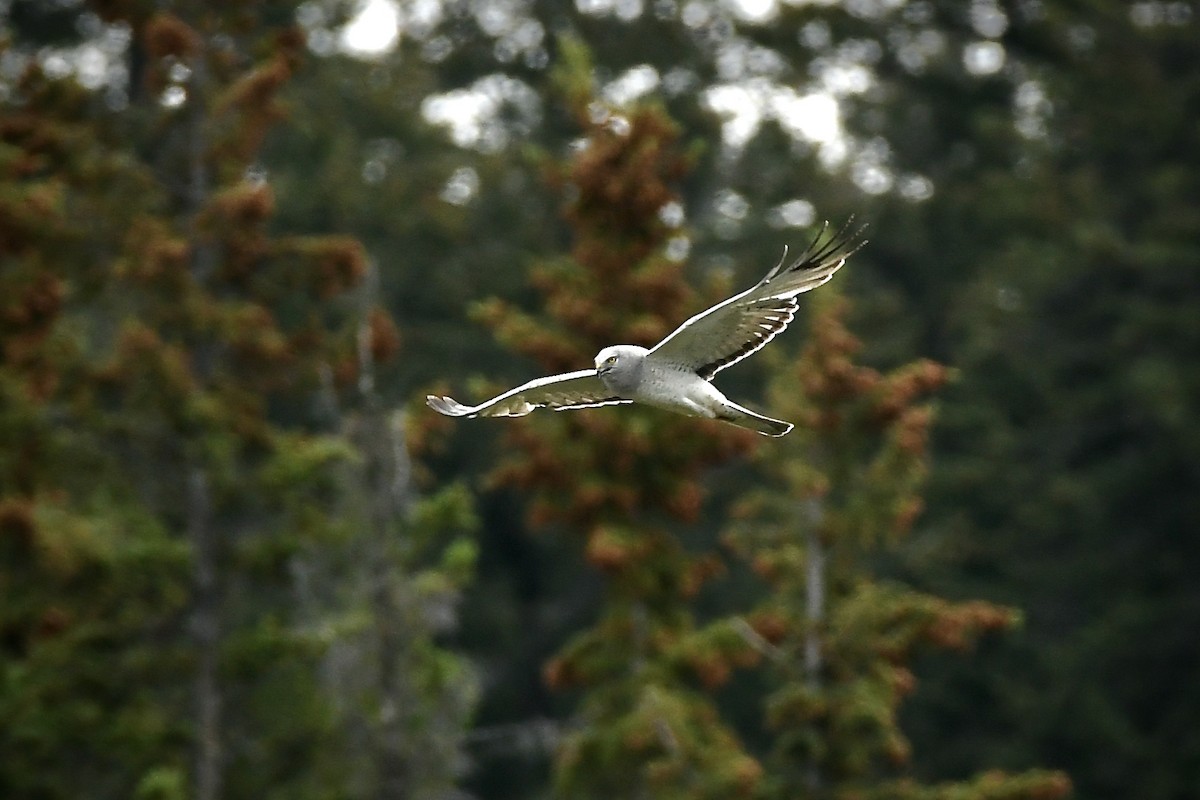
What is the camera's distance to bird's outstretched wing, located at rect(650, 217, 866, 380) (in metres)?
9.62

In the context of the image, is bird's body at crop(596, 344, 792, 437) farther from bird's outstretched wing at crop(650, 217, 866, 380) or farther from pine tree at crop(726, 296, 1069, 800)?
pine tree at crop(726, 296, 1069, 800)

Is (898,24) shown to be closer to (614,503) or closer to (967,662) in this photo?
(967,662)

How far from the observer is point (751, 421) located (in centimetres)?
989

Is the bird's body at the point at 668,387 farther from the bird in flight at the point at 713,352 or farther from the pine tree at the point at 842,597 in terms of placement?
the pine tree at the point at 842,597

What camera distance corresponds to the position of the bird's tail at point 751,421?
388 inches

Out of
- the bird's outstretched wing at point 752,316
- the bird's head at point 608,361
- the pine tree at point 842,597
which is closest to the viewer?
the bird's outstretched wing at point 752,316

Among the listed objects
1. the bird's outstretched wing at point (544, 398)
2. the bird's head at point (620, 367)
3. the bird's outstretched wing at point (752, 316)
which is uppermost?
the bird's outstretched wing at point (752, 316)

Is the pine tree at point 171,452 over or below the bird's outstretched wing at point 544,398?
below

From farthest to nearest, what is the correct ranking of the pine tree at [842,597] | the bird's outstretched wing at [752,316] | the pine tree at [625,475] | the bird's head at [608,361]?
the pine tree at [625,475]
the pine tree at [842,597]
the bird's head at [608,361]
the bird's outstretched wing at [752,316]

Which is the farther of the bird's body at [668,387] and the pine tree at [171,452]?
the pine tree at [171,452]

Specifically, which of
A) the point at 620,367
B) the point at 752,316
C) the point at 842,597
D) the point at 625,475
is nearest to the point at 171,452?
the point at 625,475

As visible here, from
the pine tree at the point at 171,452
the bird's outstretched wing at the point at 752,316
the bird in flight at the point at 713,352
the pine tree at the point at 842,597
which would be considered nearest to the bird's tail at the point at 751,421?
the bird in flight at the point at 713,352

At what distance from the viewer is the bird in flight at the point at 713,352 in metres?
9.70

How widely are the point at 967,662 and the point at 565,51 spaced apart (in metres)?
16.6
